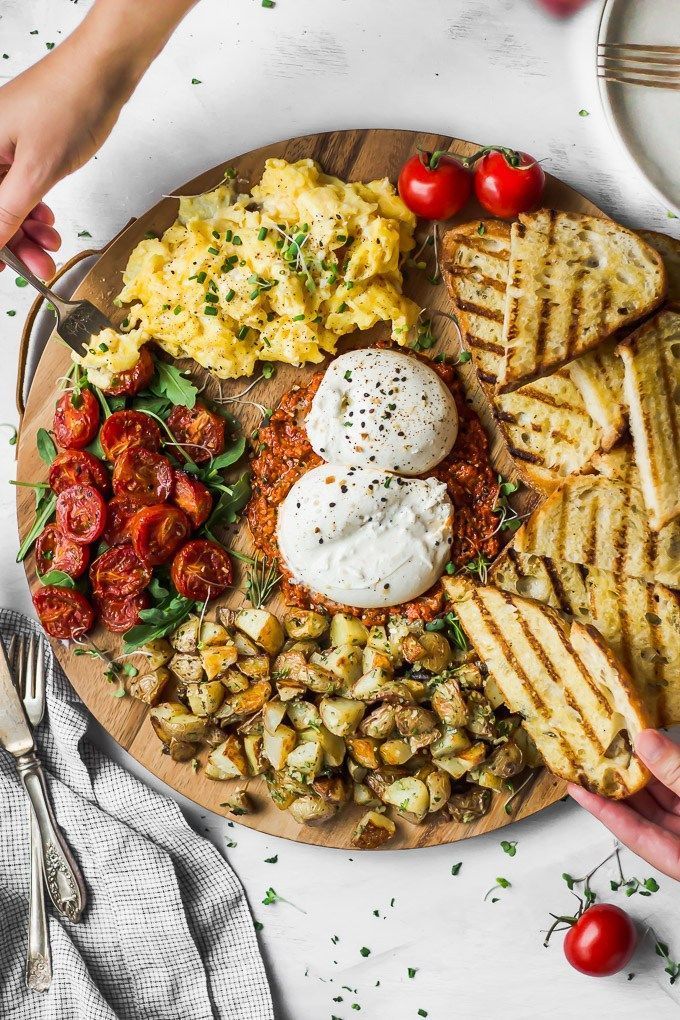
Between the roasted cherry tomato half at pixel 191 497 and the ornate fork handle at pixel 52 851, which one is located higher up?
the roasted cherry tomato half at pixel 191 497

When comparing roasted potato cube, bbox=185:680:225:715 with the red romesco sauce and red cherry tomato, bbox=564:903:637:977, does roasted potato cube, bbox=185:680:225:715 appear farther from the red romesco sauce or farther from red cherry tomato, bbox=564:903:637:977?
red cherry tomato, bbox=564:903:637:977

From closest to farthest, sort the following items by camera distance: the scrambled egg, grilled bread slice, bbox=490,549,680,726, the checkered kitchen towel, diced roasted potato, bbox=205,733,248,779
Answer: grilled bread slice, bbox=490,549,680,726 → the scrambled egg → diced roasted potato, bbox=205,733,248,779 → the checkered kitchen towel

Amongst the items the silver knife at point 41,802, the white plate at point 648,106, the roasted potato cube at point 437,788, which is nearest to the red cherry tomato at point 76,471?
the silver knife at point 41,802

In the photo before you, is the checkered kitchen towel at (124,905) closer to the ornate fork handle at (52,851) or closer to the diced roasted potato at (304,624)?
the ornate fork handle at (52,851)

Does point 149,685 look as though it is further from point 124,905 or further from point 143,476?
point 124,905

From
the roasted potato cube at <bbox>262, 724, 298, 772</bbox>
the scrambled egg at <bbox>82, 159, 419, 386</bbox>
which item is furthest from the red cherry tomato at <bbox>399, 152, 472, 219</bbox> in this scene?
the roasted potato cube at <bbox>262, 724, 298, 772</bbox>
